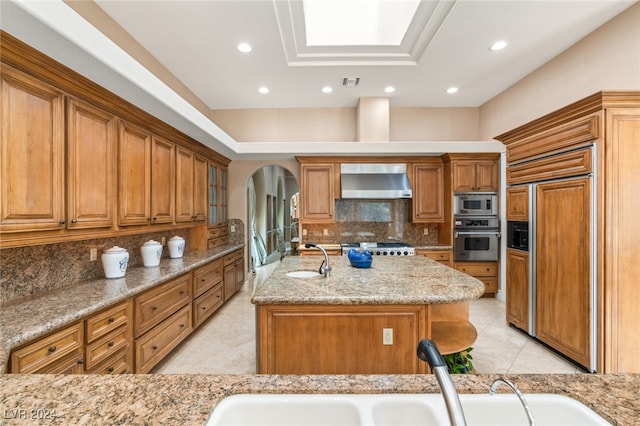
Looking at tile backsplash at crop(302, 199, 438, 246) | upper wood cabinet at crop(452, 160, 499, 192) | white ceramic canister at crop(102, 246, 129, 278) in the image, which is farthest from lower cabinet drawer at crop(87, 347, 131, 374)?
upper wood cabinet at crop(452, 160, 499, 192)

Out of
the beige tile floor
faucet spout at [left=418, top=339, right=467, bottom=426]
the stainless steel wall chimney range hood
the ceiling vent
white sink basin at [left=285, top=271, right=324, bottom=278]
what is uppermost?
the ceiling vent

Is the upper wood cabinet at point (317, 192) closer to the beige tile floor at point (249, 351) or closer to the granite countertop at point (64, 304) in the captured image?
the beige tile floor at point (249, 351)

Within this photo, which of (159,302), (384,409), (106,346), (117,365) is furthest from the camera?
(159,302)

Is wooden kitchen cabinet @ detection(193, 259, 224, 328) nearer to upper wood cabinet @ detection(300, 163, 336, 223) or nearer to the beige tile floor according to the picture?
the beige tile floor

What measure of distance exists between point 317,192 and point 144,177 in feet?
8.56

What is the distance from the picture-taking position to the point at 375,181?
4590mm

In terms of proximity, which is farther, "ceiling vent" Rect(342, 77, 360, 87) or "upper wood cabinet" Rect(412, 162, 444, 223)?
"upper wood cabinet" Rect(412, 162, 444, 223)

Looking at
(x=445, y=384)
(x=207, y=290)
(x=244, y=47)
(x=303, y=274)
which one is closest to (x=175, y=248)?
(x=207, y=290)

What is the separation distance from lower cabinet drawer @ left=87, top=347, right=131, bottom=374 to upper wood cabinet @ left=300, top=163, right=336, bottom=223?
3007 millimetres

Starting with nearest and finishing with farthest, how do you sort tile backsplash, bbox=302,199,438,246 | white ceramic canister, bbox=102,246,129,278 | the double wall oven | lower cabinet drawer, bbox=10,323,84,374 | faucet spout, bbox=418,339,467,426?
faucet spout, bbox=418,339,467,426 < lower cabinet drawer, bbox=10,323,84,374 < white ceramic canister, bbox=102,246,129,278 < the double wall oven < tile backsplash, bbox=302,199,438,246

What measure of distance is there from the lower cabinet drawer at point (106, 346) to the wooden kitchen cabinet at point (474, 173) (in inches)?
177

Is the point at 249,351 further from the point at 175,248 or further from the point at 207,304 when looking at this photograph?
the point at 175,248

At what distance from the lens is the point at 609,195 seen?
218cm

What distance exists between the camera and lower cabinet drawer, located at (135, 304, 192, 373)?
7.23 feet
